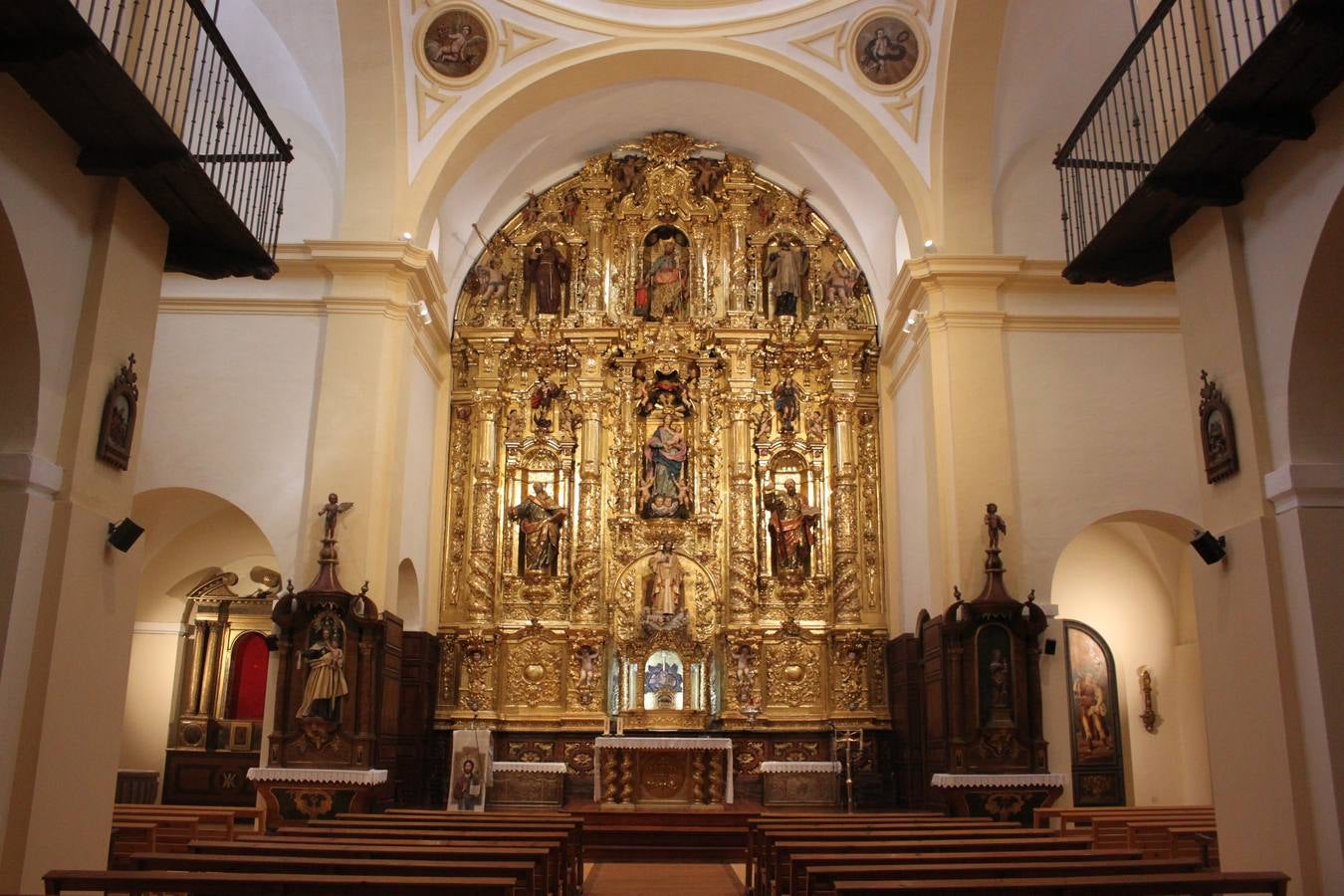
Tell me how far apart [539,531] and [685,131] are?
6497 mm

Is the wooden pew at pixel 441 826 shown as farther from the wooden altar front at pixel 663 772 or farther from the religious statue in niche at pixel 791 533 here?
the religious statue in niche at pixel 791 533

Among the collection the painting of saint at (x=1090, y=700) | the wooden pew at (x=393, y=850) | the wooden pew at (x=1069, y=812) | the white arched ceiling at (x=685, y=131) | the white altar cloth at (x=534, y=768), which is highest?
the white arched ceiling at (x=685, y=131)

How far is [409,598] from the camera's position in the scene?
15914mm

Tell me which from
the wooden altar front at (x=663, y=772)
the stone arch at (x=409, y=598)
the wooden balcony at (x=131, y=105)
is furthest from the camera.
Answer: the stone arch at (x=409, y=598)

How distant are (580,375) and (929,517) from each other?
233 inches

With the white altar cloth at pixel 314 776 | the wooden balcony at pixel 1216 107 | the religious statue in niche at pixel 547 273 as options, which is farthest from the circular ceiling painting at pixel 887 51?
the white altar cloth at pixel 314 776

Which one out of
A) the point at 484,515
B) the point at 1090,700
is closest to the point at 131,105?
the point at 484,515

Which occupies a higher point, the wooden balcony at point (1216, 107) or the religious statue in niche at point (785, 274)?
the religious statue in niche at point (785, 274)

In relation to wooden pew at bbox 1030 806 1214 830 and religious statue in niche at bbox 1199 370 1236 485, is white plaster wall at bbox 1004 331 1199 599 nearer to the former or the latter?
wooden pew at bbox 1030 806 1214 830

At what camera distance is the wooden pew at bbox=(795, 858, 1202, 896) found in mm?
6117

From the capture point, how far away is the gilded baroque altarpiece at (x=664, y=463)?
54.4ft

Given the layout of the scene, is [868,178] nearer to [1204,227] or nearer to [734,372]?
[734,372]

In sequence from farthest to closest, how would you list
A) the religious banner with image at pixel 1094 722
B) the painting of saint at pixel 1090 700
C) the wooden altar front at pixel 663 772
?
1. the painting of saint at pixel 1090 700
2. the religious banner with image at pixel 1094 722
3. the wooden altar front at pixel 663 772

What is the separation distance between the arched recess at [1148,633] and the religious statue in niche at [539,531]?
694 centimetres
